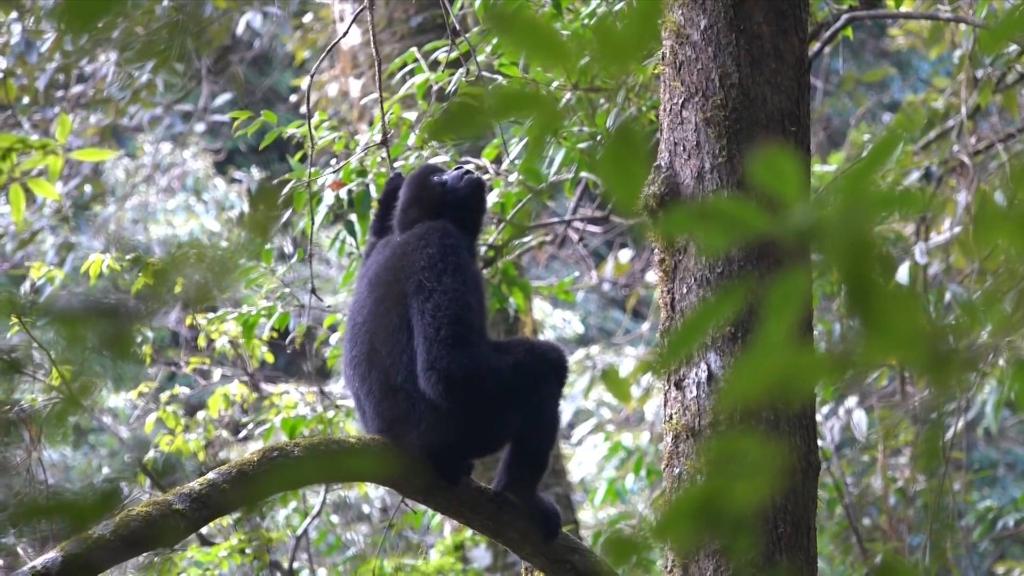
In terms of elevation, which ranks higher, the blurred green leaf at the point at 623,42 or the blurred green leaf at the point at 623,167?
the blurred green leaf at the point at 623,42

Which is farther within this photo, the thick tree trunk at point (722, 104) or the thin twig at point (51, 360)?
the thick tree trunk at point (722, 104)

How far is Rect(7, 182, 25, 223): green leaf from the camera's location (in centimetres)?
275

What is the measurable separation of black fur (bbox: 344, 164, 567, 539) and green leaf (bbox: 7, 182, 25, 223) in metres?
1.53

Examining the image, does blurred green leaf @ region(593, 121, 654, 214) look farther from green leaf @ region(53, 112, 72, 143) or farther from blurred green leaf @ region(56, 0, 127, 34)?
green leaf @ region(53, 112, 72, 143)

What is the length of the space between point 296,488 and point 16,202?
1.88 meters

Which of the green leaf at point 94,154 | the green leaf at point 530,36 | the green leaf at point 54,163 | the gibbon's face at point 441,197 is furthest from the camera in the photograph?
the gibbon's face at point 441,197

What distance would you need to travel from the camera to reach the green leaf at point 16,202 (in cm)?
275

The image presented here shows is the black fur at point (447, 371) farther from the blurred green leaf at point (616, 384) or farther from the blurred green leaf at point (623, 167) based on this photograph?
the blurred green leaf at point (623, 167)

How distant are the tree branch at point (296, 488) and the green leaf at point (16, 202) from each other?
814 mm

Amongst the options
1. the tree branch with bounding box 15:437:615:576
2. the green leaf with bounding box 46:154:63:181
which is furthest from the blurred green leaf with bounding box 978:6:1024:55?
the green leaf with bounding box 46:154:63:181

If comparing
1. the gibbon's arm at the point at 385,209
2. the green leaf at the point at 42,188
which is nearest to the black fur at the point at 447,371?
the gibbon's arm at the point at 385,209

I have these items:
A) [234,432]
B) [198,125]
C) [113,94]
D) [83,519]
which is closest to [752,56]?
[113,94]

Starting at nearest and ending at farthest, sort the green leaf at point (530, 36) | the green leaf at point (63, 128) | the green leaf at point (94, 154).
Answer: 1. the green leaf at point (530, 36)
2. the green leaf at point (94, 154)
3. the green leaf at point (63, 128)

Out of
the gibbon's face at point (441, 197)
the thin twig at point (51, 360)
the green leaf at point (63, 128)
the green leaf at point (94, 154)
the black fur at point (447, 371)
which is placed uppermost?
the gibbon's face at point (441, 197)
